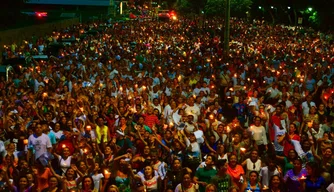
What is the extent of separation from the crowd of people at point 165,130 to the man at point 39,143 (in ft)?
0.06

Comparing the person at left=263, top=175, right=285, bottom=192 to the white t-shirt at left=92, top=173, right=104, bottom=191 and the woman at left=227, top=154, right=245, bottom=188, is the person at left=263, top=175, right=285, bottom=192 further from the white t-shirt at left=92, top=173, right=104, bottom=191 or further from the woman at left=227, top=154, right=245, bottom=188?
the white t-shirt at left=92, top=173, right=104, bottom=191

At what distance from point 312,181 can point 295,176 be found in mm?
240

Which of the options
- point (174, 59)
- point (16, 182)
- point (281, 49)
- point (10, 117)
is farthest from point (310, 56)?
point (16, 182)

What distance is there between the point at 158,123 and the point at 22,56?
40.0 ft

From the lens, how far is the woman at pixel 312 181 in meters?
7.06

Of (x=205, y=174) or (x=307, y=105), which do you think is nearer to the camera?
(x=205, y=174)

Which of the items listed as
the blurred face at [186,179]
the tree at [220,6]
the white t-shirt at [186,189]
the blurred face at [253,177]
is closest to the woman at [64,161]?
the white t-shirt at [186,189]

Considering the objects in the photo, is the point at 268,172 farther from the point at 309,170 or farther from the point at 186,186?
the point at 186,186

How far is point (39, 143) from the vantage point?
28.3ft

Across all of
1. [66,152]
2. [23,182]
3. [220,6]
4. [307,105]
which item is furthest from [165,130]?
[220,6]

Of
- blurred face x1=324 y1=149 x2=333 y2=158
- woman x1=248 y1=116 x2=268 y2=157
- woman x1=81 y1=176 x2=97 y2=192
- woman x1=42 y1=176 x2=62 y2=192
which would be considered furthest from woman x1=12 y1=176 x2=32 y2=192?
woman x1=248 y1=116 x2=268 y2=157

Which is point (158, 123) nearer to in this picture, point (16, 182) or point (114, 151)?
point (114, 151)

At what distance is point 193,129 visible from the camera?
31.6ft

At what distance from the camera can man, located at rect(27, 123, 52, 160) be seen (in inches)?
339
